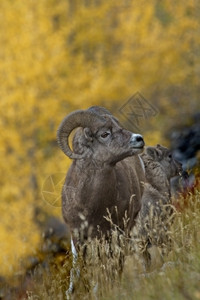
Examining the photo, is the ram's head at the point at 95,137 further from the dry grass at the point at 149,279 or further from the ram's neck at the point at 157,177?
the ram's neck at the point at 157,177

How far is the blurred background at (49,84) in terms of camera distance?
1403cm

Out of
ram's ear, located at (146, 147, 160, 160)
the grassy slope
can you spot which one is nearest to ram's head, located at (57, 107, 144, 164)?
the grassy slope

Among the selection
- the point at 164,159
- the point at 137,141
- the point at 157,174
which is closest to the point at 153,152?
the point at 164,159

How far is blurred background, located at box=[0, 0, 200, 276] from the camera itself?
1403 centimetres

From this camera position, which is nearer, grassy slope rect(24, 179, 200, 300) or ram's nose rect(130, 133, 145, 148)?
grassy slope rect(24, 179, 200, 300)

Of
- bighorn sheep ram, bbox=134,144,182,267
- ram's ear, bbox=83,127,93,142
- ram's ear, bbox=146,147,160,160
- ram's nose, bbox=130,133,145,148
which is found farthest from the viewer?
Answer: ram's ear, bbox=146,147,160,160

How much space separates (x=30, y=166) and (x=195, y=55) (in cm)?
854

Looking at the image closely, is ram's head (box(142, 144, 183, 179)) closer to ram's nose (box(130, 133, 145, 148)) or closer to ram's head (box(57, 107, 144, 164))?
ram's head (box(57, 107, 144, 164))

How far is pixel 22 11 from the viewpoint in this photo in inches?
600

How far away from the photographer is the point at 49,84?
14.6m

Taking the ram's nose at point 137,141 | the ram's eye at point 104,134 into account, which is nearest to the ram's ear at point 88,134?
the ram's eye at point 104,134

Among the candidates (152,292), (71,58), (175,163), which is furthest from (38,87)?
(152,292)

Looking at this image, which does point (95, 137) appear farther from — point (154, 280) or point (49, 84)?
point (49, 84)

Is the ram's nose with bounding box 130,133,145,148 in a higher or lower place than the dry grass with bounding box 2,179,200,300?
higher
